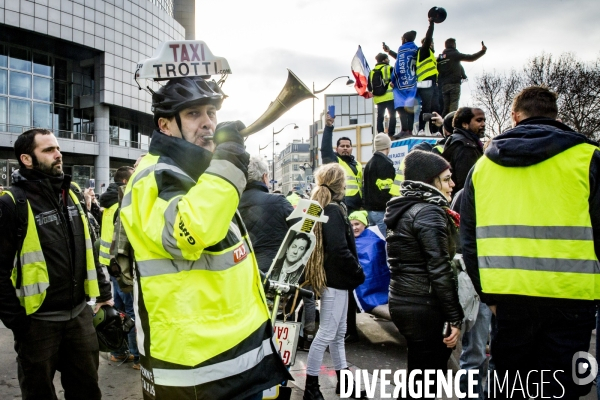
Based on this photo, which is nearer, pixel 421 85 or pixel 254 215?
pixel 254 215

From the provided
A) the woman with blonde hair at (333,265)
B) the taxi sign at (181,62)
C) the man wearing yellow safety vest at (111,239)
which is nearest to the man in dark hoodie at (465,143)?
the woman with blonde hair at (333,265)

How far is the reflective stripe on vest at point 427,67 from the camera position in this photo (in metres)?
8.06

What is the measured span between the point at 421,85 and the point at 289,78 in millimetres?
6909

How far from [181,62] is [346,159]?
5436 millimetres

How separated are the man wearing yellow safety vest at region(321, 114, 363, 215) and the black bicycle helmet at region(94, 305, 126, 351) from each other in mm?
4180

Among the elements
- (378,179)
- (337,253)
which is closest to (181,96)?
(337,253)

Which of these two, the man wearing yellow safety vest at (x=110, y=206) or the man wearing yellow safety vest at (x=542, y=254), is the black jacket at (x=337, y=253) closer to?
the man wearing yellow safety vest at (x=542, y=254)

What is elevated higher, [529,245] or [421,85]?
[421,85]

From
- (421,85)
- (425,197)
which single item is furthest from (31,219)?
(421,85)

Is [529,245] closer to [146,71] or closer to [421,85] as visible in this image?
→ [146,71]

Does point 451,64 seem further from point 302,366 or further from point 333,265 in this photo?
point 302,366

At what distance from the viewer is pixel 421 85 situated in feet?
27.6

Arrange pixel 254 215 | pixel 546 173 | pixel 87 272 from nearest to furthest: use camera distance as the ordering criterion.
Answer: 1. pixel 546 173
2. pixel 87 272
3. pixel 254 215

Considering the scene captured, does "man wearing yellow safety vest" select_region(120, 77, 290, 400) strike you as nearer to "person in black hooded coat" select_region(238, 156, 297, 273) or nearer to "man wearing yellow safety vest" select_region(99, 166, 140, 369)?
"person in black hooded coat" select_region(238, 156, 297, 273)
